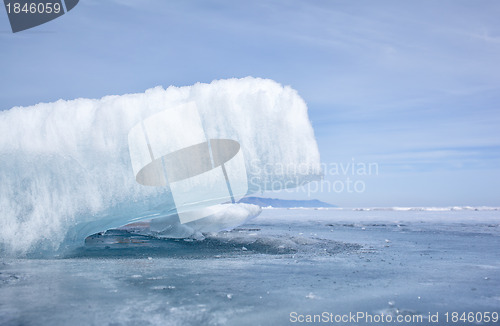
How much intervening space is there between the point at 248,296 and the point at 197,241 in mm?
8920

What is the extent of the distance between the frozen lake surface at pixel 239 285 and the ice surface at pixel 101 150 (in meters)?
1.09

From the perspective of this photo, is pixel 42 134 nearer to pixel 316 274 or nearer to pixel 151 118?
pixel 151 118

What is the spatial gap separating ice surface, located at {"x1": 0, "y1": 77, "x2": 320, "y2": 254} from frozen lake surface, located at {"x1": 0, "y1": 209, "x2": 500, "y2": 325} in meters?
1.09

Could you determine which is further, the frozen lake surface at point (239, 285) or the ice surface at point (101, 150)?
the ice surface at point (101, 150)

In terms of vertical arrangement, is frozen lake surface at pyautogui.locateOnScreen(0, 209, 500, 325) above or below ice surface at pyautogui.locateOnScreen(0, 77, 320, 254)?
below

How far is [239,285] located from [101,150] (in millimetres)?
5838

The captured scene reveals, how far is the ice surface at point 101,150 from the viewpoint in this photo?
35.5 feet

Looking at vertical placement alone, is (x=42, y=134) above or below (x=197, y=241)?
above

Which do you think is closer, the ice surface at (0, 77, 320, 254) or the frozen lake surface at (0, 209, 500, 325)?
the frozen lake surface at (0, 209, 500, 325)

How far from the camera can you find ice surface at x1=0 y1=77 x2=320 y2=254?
1081 cm

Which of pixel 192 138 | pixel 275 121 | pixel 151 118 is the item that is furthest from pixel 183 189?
pixel 275 121

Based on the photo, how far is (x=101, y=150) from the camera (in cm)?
1107

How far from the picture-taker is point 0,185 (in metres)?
10.9

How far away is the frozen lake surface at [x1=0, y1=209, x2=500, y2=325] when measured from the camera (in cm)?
589
